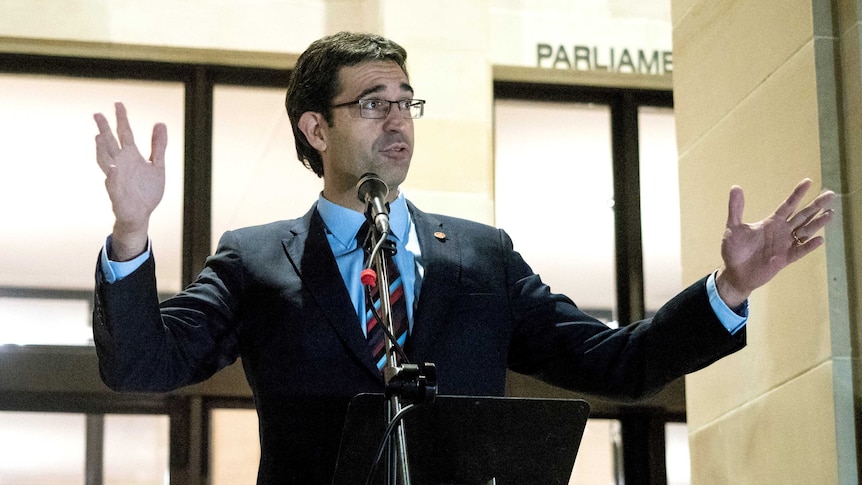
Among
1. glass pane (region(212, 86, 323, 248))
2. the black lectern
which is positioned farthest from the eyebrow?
glass pane (region(212, 86, 323, 248))

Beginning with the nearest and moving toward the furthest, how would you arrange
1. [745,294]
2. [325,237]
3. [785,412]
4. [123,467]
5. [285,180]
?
[745,294] < [325,237] < [785,412] < [123,467] < [285,180]

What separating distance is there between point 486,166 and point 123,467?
243cm

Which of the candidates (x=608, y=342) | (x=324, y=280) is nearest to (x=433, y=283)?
(x=324, y=280)

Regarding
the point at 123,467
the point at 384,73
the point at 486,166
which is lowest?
the point at 123,467

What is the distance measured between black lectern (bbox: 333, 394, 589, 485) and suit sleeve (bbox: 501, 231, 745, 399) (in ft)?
2.05

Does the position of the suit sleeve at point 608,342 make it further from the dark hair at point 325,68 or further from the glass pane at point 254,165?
the glass pane at point 254,165

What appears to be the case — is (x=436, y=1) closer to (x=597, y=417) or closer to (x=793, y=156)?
(x=597, y=417)

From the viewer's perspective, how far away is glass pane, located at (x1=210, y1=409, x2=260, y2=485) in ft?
23.5

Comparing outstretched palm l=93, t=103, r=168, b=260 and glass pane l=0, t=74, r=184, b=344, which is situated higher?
glass pane l=0, t=74, r=184, b=344

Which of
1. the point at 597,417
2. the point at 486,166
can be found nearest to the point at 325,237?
the point at 486,166

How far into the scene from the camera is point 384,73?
378 cm

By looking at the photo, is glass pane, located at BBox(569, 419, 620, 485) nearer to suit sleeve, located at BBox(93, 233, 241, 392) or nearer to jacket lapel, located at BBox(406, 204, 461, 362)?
jacket lapel, located at BBox(406, 204, 461, 362)

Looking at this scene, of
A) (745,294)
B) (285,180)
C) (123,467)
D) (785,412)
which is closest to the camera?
(745,294)

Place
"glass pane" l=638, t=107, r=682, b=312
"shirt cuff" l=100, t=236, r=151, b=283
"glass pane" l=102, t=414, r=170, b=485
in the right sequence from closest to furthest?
"shirt cuff" l=100, t=236, r=151, b=283, "glass pane" l=102, t=414, r=170, b=485, "glass pane" l=638, t=107, r=682, b=312
